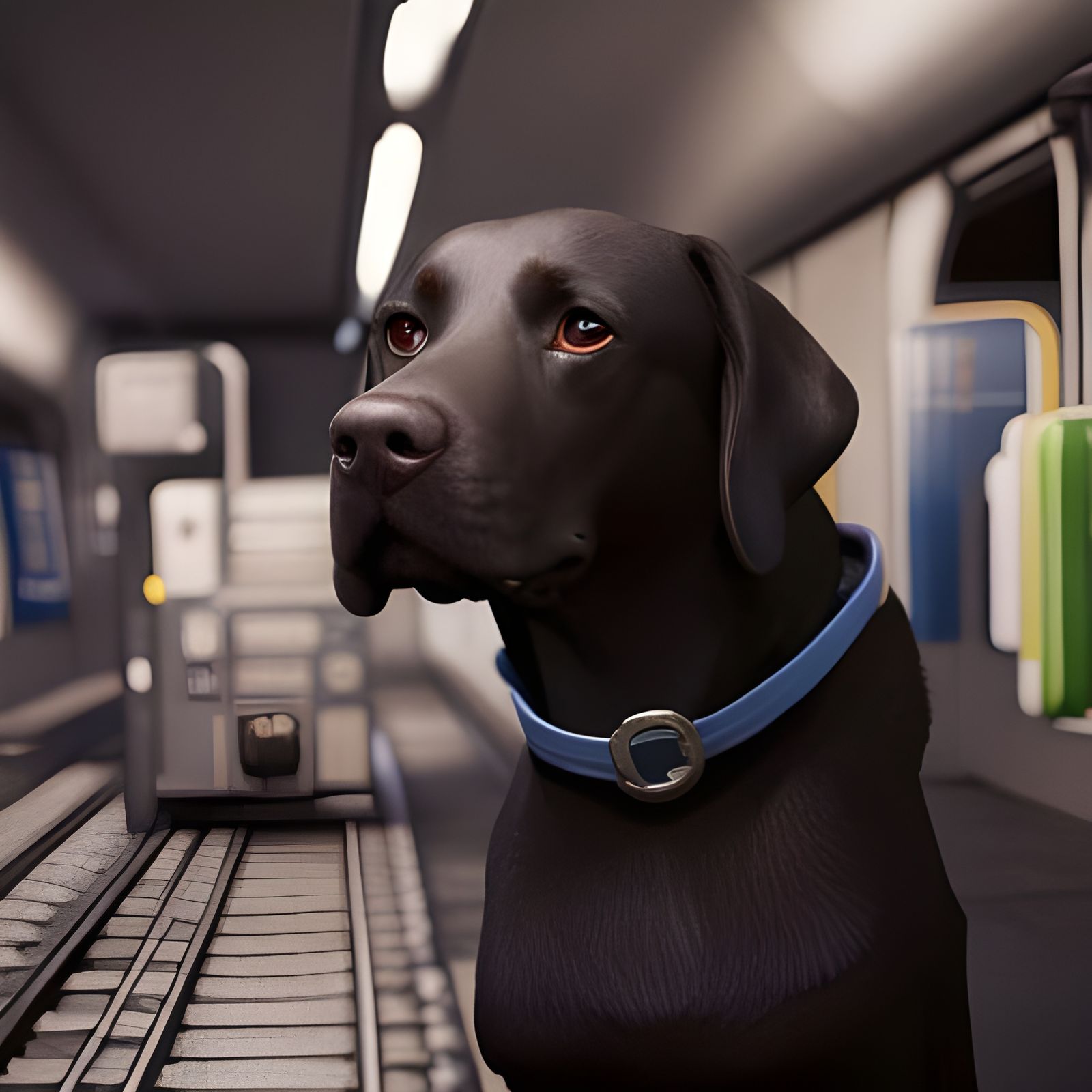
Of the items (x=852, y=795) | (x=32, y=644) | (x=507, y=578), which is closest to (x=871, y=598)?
(x=852, y=795)

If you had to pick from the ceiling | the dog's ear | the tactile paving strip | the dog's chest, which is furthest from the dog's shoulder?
the ceiling

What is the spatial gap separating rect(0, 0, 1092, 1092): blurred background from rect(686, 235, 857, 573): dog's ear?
1.18 ft

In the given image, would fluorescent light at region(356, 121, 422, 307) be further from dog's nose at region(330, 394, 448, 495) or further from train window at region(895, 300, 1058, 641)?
train window at region(895, 300, 1058, 641)

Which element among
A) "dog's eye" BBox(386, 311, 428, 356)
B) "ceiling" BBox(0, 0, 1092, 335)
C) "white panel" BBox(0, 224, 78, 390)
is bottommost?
"dog's eye" BBox(386, 311, 428, 356)

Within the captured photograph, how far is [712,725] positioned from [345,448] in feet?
1.22

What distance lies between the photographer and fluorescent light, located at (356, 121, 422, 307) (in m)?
1.04

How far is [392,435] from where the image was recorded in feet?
1.93

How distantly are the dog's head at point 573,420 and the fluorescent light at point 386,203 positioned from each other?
1.10ft

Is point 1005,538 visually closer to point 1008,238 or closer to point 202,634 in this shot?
point 1008,238

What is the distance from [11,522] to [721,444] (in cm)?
91

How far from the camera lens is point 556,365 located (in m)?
0.67

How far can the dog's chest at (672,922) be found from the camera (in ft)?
2.26

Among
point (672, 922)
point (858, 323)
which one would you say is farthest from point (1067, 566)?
point (672, 922)

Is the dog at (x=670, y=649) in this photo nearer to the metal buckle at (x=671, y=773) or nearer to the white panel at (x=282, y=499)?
the metal buckle at (x=671, y=773)
